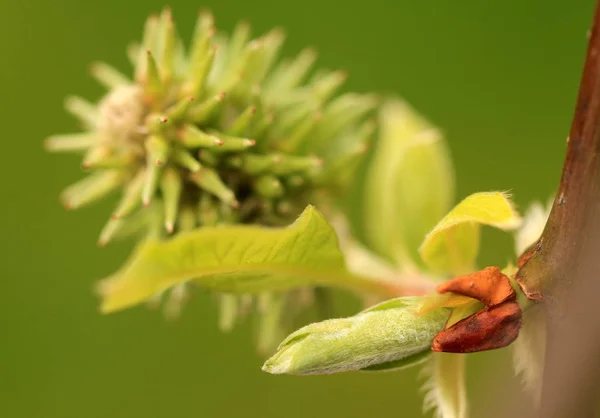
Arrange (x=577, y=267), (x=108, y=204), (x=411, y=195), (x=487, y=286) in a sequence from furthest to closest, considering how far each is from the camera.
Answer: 1. (x=108, y=204)
2. (x=411, y=195)
3. (x=487, y=286)
4. (x=577, y=267)

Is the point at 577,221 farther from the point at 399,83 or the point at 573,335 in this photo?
the point at 399,83

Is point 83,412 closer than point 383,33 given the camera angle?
Yes

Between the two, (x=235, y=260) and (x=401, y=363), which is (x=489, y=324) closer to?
A: (x=401, y=363)

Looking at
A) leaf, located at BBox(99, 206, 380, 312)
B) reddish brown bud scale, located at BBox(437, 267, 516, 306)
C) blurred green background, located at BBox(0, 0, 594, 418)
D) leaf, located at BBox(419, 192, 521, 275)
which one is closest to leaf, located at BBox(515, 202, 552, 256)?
leaf, located at BBox(419, 192, 521, 275)

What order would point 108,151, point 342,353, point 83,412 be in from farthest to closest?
point 83,412, point 108,151, point 342,353

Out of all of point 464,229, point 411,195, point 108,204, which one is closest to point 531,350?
point 464,229

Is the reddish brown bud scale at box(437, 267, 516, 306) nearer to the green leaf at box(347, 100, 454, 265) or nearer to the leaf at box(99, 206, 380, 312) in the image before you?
the leaf at box(99, 206, 380, 312)

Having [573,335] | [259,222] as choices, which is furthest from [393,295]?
[573,335]
